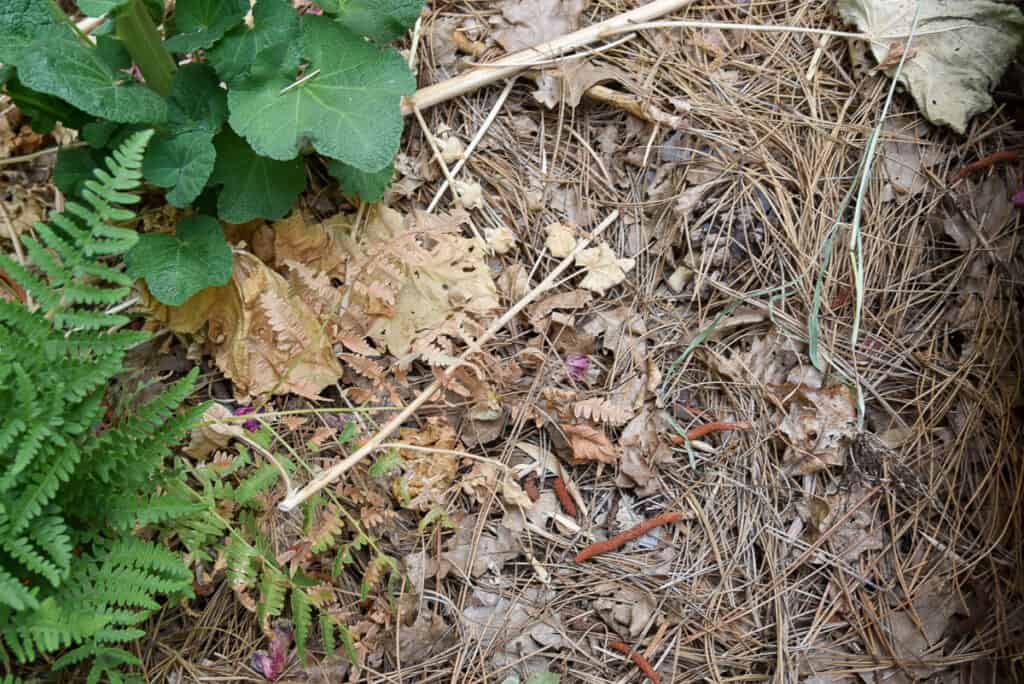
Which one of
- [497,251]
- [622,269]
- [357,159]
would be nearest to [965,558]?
[622,269]

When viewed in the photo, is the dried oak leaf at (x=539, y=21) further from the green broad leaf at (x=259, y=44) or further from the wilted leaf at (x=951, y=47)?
the wilted leaf at (x=951, y=47)

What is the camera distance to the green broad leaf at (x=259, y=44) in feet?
6.47

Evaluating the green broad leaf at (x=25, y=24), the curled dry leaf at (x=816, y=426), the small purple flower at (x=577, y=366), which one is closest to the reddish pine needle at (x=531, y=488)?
the small purple flower at (x=577, y=366)

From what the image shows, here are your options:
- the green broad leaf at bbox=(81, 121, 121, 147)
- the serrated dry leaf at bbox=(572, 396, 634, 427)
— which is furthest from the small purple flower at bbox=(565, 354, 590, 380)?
the green broad leaf at bbox=(81, 121, 121, 147)

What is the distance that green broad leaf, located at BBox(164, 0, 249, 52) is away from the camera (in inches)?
75.5

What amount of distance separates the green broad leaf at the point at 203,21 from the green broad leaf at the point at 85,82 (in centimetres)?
15

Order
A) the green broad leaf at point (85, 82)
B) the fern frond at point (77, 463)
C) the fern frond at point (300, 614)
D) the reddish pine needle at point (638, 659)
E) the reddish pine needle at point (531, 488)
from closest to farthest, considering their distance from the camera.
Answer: the fern frond at point (77, 463) < the green broad leaf at point (85, 82) < the fern frond at point (300, 614) < the reddish pine needle at point (638, 659) < the reddish pine needle at point (531, 488)

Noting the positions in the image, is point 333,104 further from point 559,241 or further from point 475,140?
point 559,241

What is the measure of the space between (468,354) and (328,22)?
977 mm

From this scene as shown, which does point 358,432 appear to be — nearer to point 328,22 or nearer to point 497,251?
point 497,251

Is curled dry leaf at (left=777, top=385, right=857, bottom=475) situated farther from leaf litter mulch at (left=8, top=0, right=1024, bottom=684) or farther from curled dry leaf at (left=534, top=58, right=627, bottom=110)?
curled dry leaf at (left=534, top=58, right=627, bottom=110)

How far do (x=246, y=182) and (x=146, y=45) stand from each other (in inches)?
16.6

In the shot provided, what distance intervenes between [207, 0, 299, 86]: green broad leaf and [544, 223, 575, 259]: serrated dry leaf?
2.97 feet

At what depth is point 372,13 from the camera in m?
2.09
